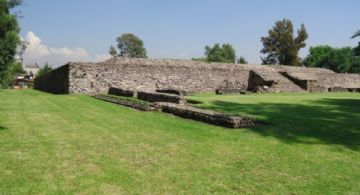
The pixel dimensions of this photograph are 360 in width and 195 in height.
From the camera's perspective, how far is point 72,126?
374 inches

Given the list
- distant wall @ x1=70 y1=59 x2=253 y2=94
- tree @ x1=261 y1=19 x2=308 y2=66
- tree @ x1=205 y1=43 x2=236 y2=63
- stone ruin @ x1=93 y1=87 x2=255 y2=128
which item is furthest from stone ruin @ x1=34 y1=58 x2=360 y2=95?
tree @ x1=205 y1=43 x2=236 y2=63

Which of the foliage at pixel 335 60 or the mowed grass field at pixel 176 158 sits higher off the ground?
the foliage at pixel 335 60

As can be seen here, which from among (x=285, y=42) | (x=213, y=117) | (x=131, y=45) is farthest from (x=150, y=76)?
(x=131, y=45)

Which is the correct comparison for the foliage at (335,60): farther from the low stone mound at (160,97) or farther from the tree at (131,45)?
the low stone mound at (160,97)

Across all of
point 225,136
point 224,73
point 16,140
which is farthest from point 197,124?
point 224,73

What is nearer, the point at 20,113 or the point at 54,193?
the point at 54,193

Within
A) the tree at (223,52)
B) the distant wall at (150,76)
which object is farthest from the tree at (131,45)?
the distant wall at (150,76)

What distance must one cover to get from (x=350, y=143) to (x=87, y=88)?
20.9 m

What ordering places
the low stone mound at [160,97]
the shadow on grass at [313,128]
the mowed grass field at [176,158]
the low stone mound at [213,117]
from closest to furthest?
the mowed grass field at [176,158] → the shadow on grass at [313,128] → the low stone mound at [213,117] → the low stone mound at [160,97]

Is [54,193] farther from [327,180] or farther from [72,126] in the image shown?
[72,126]

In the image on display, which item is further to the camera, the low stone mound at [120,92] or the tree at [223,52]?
the tree at [223,52]

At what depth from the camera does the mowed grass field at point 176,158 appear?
4.76 metres

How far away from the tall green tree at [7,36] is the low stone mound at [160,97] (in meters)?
8.17

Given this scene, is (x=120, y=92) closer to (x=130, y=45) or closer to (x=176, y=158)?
(x=176, y=158)
